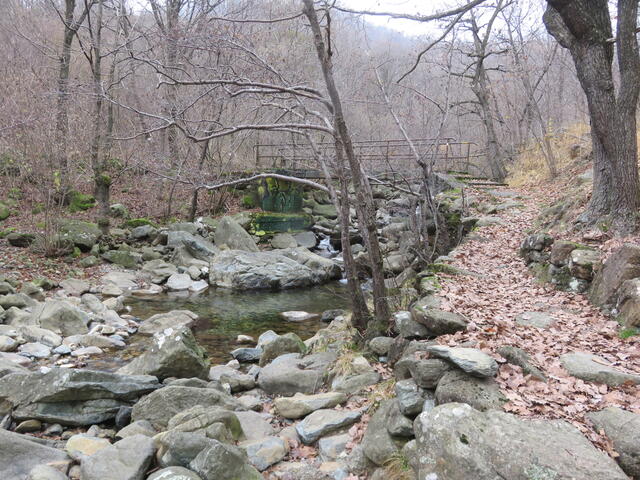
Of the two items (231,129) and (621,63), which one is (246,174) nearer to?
(231,129)

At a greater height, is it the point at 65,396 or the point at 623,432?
the point at 623,432

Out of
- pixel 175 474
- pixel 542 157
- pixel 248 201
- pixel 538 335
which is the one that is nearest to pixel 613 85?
pixel 538 335

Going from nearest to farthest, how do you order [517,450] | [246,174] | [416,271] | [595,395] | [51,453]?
[517,450]
[595,395]
[51,453]
[416,271]
[246,174]

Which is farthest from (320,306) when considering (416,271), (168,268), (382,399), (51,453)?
(51,453)

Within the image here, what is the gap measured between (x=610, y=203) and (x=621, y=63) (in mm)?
1987

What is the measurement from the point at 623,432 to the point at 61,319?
8313 millimetres

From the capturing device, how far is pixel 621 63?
22.8 ft

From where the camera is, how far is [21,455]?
3.98 metres

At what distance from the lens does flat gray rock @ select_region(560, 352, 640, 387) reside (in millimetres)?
3654

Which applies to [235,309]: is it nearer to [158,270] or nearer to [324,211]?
[158,270]

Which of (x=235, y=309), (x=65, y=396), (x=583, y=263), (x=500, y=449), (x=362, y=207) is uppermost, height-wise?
(x=362, y=207)

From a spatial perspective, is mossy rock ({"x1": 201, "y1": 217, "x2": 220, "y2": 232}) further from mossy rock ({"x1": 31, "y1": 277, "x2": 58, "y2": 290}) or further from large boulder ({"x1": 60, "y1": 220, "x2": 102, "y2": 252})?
mossy rock ({"x1": 31, "y1": 277, "x2": 58, "y2": 290})

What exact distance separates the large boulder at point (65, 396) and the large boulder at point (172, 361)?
724mm

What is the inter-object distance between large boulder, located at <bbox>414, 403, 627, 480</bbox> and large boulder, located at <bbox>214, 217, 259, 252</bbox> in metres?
12.2
